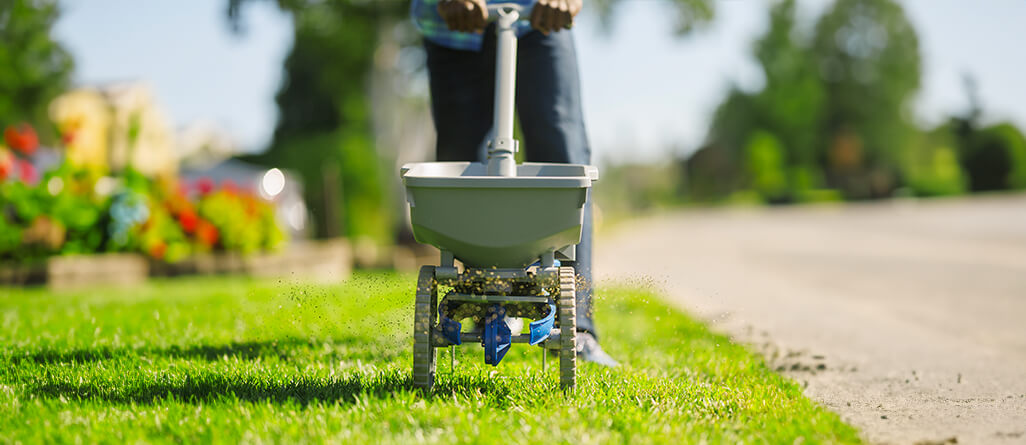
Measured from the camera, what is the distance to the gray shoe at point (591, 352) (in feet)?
8.92

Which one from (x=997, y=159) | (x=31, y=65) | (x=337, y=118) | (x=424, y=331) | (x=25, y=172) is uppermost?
(x=31, y=65)

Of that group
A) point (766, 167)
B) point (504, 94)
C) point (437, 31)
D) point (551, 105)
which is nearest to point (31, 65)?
point (437, 31)

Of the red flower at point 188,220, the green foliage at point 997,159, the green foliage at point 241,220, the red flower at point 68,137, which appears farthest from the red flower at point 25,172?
the green foliage at point 997,159

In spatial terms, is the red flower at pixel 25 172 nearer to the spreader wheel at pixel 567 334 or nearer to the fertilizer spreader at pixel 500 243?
the fertilizer spreader at pixel 500 243

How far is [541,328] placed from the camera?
2.21 m

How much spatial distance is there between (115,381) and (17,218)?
5.47 meters

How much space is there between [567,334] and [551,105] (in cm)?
93

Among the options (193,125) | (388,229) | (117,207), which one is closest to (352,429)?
(117,207)

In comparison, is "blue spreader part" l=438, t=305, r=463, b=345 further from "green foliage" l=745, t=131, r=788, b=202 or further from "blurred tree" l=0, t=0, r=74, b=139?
"green foliage" l=745, t=131, r=788, b=202

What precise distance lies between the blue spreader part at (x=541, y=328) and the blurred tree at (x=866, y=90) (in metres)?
46.1

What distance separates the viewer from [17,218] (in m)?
6.85

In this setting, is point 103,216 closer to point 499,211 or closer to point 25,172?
point 25,172

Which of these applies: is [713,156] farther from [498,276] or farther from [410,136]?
[498,276]

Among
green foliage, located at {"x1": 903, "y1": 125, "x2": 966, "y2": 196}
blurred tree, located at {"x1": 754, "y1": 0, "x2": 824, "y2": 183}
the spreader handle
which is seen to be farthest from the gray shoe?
blurred tree, located at {"x1": 754, "y1": 0, "x2": 824, "y2": 183}
